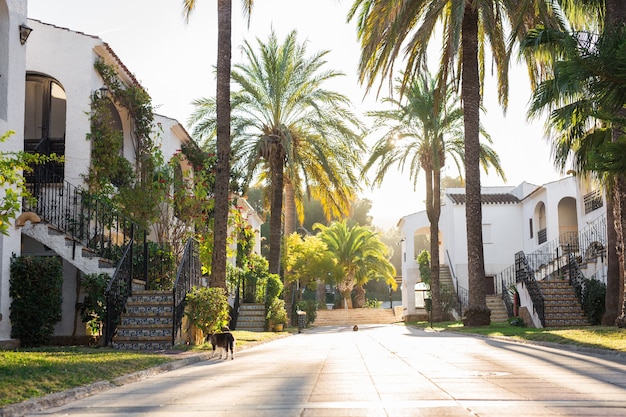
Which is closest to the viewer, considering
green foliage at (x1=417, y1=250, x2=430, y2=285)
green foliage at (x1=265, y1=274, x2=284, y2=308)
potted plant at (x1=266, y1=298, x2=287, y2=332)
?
potted plant at (x1=266, y1=298, x2=287, y2=332)

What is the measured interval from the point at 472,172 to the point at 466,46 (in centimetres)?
461

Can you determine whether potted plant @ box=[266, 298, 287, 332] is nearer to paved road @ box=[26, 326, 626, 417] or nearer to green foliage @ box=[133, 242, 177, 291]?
green foliage @ box=[133, 242, 177, 291]

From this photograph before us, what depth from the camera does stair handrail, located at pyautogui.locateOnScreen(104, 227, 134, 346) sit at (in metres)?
17.1

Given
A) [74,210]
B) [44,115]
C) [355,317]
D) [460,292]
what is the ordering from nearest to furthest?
[74,210] < [44,115] < [460,292] < [355,317]

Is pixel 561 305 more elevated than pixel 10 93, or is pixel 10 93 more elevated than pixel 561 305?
pixel 10 93

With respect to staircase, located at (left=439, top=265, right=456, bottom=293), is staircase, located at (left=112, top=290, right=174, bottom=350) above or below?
below

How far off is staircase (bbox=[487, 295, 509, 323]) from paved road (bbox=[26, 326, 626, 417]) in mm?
26784

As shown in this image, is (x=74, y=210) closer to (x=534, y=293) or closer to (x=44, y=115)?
(x=44, y=115)

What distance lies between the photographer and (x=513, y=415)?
668 centimetres

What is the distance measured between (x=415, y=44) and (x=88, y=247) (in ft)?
42.7

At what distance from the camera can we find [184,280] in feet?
62.3

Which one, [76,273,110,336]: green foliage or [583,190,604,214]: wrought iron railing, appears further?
[583,190,604,214]: wrought iron railing

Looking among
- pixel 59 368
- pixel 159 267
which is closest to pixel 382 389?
pixel 59 368

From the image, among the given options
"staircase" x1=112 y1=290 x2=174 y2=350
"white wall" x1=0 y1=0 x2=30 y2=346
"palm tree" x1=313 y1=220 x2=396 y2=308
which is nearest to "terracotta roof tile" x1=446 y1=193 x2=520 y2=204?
"palm tree" x1=313 y1=220 x2=396 y2=308
